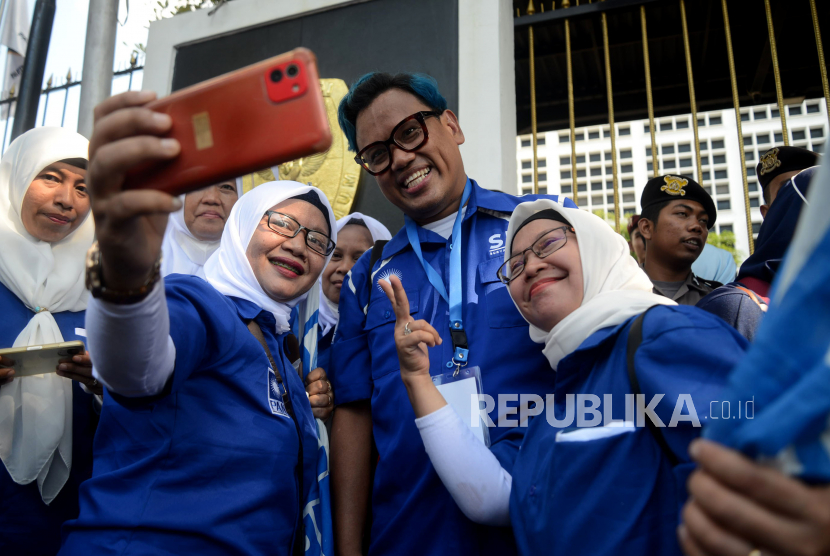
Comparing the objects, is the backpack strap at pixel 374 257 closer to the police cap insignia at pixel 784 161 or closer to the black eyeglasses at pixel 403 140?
the black eyeglasses at pixel 403 140

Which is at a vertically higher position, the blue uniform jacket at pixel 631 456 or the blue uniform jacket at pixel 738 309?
the blue uniform jacket at pixel 738 309

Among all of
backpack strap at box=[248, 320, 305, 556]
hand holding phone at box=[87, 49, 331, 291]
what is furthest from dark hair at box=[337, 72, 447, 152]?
hand holding phone at box=[87, 49, 331, 291]

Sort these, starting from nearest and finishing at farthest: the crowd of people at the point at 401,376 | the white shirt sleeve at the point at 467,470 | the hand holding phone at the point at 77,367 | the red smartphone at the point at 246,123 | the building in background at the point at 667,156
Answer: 1. the crowd of people at the point at 401,376
2. the red smartphone at the point at 246,123
3. the white shirt sleeve at the point at 467,470
4. the hand holding phone at the point at 77,367
5. the building in background at the point at 667,156

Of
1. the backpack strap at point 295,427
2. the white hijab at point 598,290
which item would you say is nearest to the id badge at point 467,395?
the white hijab at point 598,290

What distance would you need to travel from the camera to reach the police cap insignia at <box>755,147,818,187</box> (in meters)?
3.17

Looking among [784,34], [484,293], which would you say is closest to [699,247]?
[484,293]

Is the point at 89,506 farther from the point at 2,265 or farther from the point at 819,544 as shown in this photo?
the point at 819,544

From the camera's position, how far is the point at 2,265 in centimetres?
215

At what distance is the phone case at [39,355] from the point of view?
1.76 metres

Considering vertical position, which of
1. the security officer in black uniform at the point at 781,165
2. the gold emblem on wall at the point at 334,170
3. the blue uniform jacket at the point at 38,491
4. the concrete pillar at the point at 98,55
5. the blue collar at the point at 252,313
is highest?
the concrete pillar at the point at 98,55

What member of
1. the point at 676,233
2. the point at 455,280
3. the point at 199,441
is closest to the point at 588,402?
the point at 455,280

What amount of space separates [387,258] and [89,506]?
1261 mm

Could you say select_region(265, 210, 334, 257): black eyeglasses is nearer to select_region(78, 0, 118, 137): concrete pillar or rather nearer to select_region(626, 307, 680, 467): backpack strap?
select_region(626, 307, 680, 467): backpack strap

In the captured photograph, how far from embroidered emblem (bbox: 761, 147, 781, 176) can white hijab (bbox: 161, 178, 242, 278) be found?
9.58 feet
